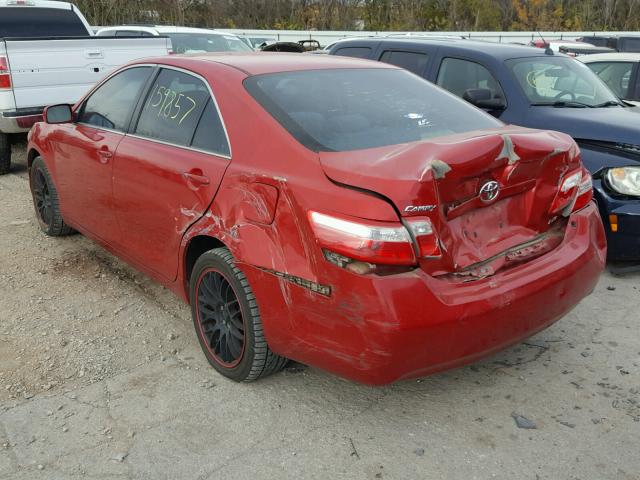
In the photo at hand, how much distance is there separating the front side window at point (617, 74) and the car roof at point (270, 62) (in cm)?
471

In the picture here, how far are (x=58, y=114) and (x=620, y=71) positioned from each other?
244 inches

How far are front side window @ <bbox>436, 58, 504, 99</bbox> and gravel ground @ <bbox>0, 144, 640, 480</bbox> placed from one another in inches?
95.9

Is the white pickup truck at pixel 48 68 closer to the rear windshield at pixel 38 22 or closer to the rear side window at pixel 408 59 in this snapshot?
the rear windshield at pixel 38 22

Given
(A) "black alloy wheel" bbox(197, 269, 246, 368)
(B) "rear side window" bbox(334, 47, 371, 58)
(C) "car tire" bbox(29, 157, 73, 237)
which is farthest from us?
(B) "rear side window" bbox(334, 47, 371, 58)

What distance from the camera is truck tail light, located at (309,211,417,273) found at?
2484 mm

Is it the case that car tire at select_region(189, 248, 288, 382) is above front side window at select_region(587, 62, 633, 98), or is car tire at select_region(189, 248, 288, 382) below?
below

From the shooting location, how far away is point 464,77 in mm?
5969

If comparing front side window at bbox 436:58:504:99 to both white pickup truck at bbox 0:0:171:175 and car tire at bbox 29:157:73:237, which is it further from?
white pickup truck at bbox 0:0:171:175

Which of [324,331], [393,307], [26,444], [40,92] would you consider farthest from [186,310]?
[40,92]

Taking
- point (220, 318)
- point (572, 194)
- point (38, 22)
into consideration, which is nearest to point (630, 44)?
point (38, 22)

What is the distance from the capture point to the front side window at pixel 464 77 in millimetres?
5750

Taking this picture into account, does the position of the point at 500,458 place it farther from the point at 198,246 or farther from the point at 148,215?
the point at 148,215

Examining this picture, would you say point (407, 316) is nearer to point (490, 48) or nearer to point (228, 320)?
point (228, 320)

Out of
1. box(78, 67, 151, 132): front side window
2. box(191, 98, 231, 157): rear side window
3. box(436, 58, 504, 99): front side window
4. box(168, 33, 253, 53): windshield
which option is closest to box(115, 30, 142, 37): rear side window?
box(168, 33, 253, 53): windshield
